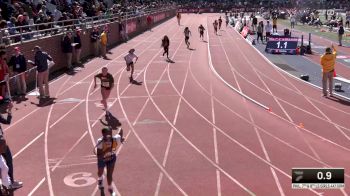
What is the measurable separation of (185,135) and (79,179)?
13.4 ft

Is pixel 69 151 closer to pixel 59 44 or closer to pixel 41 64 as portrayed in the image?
pixel 41 64

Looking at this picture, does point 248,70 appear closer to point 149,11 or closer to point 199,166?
point 199,166

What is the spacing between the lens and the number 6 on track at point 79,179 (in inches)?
380

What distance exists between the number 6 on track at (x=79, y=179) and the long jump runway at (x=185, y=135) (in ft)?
0.07

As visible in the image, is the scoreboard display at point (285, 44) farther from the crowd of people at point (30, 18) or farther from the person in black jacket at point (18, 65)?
the person in black jacket at point (18, 65)

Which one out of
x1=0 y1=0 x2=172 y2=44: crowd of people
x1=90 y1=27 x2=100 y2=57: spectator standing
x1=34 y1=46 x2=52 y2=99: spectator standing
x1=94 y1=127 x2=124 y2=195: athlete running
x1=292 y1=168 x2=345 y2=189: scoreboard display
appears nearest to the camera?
x1=94 y1=127 x2=124 y2=195: athlete running

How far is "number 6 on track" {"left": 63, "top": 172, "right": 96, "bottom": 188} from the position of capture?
9641mm

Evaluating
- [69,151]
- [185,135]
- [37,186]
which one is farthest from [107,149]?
[185,135]

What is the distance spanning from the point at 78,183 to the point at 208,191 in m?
2.72

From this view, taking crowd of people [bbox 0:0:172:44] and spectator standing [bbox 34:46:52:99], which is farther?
crowd of people [bbox 0:0:172:44]

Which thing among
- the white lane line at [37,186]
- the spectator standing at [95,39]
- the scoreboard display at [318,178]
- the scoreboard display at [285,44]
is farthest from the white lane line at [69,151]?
the scoreboard display at [285,44]

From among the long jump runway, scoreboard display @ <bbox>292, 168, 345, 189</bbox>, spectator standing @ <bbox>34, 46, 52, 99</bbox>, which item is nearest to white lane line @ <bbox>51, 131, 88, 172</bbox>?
the long jump runway

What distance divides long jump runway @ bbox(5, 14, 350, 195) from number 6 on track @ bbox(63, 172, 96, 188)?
21mm

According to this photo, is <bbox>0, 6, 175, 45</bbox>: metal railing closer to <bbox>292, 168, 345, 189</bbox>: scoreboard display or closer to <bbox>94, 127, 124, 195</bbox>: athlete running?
<bbox>94, 127, 124, 195</bbox>: athlete running
